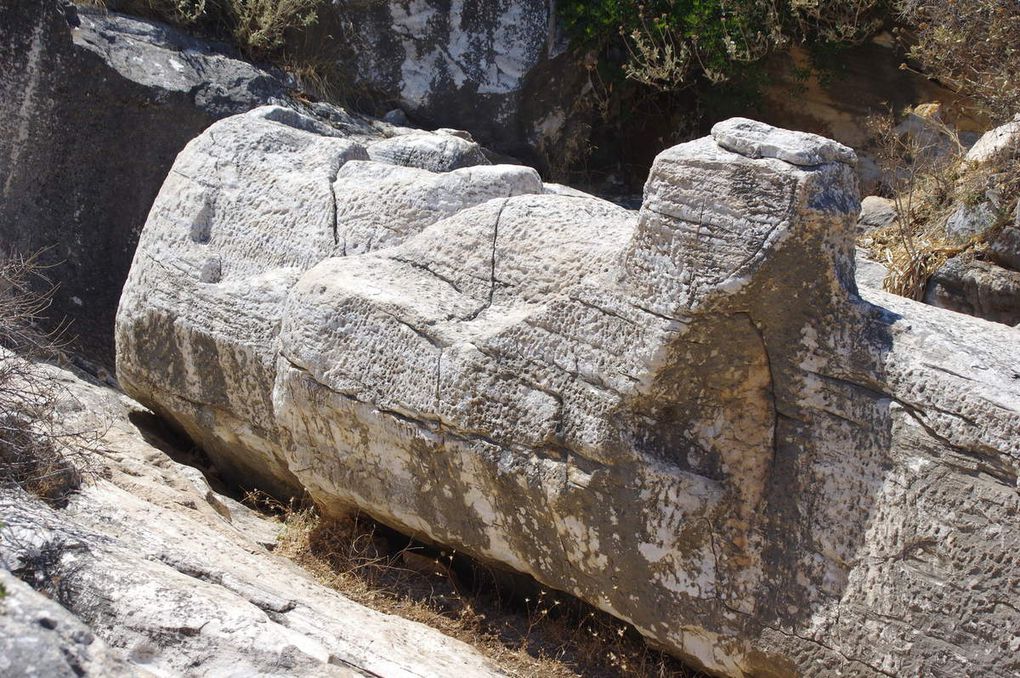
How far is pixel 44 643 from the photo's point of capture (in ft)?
7.24

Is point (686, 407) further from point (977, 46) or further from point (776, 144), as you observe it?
point (977, 46)

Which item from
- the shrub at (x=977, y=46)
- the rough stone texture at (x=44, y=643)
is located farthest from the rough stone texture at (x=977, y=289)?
the rough stone texture at (x=44, y=643)

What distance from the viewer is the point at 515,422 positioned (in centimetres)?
356

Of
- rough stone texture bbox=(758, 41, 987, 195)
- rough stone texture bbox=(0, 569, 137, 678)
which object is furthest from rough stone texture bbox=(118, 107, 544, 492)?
rough stone texture bbox=(758, 41, 987, 195)

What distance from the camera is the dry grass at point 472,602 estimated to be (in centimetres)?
376

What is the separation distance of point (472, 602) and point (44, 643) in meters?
2.02

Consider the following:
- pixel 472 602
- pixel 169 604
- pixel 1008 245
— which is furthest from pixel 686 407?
pixel 1008 245

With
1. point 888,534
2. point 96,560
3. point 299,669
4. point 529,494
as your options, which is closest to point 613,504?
point 529,494

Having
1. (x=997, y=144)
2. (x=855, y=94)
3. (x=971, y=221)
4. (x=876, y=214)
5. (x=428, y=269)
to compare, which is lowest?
(x=428, y=269)

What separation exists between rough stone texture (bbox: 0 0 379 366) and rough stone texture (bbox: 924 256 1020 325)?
3.81 meters

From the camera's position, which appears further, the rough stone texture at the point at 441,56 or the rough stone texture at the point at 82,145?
the rough stone texture at the point at 441,56

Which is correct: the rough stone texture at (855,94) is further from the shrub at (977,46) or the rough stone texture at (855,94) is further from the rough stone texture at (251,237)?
the rough stone texture at (251,237)

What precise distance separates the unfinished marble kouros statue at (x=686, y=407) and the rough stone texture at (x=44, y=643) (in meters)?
1.52

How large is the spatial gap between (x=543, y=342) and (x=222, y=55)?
12.7 ft
